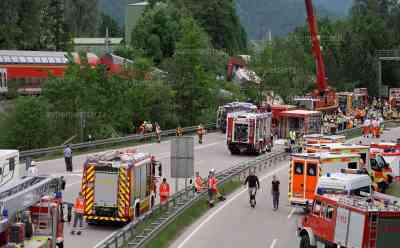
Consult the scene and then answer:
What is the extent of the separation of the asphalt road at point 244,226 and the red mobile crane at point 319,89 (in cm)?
3567

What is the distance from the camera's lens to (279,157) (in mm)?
47719

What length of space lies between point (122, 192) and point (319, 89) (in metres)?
49.4

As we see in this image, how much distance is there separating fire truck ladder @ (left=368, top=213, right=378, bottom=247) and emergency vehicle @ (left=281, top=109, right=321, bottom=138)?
35.4m

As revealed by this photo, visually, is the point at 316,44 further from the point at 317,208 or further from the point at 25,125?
the point at 317,208

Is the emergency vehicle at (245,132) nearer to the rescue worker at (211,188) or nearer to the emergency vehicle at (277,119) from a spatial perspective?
the emergency vehicle at (277,119)

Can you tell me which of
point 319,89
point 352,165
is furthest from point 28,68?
point 352,165

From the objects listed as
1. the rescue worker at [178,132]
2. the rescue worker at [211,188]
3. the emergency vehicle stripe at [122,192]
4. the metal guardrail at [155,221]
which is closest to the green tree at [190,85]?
the rescue worker at [178,132]

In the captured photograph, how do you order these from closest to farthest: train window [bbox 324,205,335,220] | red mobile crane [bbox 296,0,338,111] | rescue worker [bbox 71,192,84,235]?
train window [bbox 324,205,335,220]
rescue worker [bbox 71,192,84,235]
red mobile crane [bbox 296,0,338,111]

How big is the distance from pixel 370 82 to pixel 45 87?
57.2 meters

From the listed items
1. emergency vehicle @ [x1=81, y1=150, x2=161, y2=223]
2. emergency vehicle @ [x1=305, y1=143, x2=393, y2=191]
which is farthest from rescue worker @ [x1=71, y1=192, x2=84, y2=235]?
emergency vehicle @ [x1=305, y1=143, x2=393, y2=191]

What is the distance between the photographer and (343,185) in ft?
84.5

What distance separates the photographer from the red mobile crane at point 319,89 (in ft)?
228

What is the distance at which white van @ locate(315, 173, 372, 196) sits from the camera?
25.7 m

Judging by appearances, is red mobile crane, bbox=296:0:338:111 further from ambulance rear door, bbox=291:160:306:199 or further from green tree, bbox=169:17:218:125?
ambulance rear door, bbox=291:160:306:199
